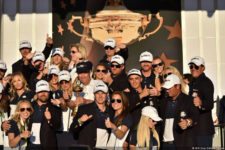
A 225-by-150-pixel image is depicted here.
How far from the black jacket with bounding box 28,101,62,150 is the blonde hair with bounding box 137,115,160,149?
1585mm

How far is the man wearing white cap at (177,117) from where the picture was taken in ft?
37.5

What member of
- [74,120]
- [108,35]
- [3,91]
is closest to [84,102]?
[74,120]

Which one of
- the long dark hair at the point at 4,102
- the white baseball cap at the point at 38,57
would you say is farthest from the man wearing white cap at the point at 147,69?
the long dark hair at the point at 4,102

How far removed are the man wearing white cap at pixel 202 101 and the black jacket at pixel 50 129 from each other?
2664 millimetres

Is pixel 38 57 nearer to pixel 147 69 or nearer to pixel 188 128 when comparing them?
pixel 147 69

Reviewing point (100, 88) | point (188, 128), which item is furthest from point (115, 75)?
point (188, 128)

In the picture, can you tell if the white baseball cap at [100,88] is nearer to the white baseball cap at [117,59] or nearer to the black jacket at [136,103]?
the black jacket at [136,103]

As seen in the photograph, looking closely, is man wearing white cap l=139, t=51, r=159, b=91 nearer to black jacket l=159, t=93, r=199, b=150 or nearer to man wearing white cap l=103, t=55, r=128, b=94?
man wearing white cap l=103, t=55, r=128, b=94

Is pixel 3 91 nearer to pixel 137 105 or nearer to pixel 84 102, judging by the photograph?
pixel 84 102

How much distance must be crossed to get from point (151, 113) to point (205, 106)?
4.81 ft

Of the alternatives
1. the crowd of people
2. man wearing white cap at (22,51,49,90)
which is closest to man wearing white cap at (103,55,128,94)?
the crowd of people

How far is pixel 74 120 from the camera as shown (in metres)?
11.6

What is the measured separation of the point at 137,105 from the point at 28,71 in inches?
125

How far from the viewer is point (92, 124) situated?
11570mm
